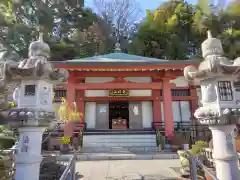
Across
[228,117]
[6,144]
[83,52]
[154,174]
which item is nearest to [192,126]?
[154,174]

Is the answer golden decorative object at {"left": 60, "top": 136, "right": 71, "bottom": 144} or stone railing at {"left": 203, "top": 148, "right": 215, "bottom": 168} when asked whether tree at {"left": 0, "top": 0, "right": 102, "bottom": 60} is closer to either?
golden decorative object at {"left": 60, "top": 136, "right": 71, "bottom": 144}

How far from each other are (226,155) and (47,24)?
2112cm

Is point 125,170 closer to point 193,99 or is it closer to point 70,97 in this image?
point 70,97

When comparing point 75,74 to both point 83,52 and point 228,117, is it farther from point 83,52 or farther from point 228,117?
point 83,52

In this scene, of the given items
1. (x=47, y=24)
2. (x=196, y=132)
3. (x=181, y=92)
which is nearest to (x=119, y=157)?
(x=196, y=132)

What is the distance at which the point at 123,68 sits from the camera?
960cm

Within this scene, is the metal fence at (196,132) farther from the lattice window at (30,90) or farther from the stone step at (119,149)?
the lattice window at (30,90)

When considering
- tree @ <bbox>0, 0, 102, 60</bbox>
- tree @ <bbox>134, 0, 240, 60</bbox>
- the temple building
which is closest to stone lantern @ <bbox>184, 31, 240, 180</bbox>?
the temple building

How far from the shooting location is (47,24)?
67.1 feet

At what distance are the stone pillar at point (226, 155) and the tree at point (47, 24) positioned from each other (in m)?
17.5

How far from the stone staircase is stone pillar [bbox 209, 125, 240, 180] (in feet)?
19.8

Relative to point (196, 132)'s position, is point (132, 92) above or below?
above

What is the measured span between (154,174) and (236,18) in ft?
60.1

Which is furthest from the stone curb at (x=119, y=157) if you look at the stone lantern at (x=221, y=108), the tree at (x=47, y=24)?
the tree at (x=47, y=24)
